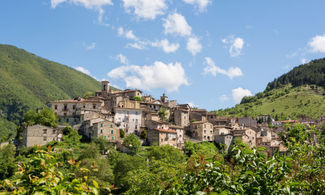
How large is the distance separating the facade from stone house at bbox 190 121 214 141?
15.9 meters

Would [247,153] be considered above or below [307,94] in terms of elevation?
below

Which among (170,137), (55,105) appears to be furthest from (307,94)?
(55,105)

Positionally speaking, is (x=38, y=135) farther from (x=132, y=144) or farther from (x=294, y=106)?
(x=294, y=106)

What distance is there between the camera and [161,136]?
7150 centimetres

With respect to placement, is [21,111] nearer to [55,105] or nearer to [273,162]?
[55,105]

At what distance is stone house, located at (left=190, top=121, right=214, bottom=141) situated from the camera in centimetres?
8175

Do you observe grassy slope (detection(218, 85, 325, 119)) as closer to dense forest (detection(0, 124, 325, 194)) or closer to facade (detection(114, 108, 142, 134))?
facade (detection(114, 108, 142, 134))

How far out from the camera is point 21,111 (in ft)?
579

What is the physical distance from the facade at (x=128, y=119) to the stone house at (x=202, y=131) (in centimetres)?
1593

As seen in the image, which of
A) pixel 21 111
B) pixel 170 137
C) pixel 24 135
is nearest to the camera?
pixel 24 135

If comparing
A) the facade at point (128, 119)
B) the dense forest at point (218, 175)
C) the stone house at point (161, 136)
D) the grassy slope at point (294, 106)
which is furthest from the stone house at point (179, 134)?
the grassy slope at point (294, 106)

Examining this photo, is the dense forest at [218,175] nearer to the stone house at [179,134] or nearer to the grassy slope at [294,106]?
the stone house at [179,134]

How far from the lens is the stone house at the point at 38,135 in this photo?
202 feet

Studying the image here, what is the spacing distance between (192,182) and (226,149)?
73751mm
